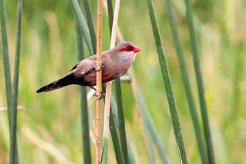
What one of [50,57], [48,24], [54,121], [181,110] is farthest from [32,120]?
[48,24]

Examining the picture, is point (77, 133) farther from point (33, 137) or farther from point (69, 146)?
point (33, 137)

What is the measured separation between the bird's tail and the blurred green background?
98 cm

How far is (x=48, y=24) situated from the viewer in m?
3.70

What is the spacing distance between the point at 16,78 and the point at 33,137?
43.7 inches

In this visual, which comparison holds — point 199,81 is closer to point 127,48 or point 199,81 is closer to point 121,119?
point 121,119

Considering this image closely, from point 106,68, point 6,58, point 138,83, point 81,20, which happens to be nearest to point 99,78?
point 106,68

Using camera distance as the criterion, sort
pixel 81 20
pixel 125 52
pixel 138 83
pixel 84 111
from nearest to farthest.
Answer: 1. pixel 125 52
2. pixel 81 20
3. pixel 84 111
4. pixel 138 83

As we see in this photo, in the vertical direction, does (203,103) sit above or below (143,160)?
above

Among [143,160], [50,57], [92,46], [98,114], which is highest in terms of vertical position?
[50,57]

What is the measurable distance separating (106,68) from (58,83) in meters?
0.08

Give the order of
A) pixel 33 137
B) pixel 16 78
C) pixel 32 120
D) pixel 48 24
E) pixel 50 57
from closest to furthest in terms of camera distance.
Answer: pixel 16 78 → pixel 33 137 → pixel 32 120 → pixel 50 57 → pixel 48 24

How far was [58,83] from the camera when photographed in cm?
109

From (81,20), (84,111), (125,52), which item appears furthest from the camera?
(84,111)

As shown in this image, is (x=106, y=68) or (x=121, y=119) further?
(x=121, y=119)
